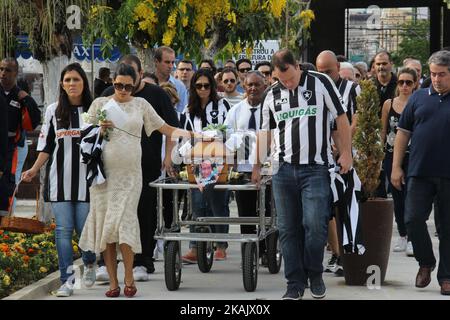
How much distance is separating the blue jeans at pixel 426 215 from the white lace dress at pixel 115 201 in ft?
7.88

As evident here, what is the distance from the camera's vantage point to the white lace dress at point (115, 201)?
32.9 feet

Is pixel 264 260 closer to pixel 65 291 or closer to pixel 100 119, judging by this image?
pixel 65 291

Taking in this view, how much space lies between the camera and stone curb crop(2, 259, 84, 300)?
10023 millimetres

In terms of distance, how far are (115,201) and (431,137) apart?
2757 mm

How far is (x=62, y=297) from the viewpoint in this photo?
1032 centimetres

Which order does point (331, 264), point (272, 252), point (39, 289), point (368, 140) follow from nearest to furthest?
point (39, 289), point (368, 140), point (272, 252), point (331, 264)

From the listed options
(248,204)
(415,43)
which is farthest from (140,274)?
(415,43)

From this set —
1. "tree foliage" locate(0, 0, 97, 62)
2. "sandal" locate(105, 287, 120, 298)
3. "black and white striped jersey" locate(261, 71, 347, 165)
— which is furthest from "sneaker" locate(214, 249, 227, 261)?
"black and white striped jersey" locate(261, 71, 347, 165)

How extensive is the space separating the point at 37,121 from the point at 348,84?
3549 millimetres

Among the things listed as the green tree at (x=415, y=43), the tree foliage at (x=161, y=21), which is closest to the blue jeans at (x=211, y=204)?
the tree foliage at (x=161, y=21)

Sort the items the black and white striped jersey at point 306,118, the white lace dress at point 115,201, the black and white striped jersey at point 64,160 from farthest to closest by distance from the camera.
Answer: the black and white striped jersey at point 64,160
the white lace dress at point 115,201
the black and white striped jersey at point 306,118

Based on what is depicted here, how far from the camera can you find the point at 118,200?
10.1 metres

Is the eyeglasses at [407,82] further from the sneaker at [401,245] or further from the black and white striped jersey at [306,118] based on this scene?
the black and white striped jersey at [306,118]
